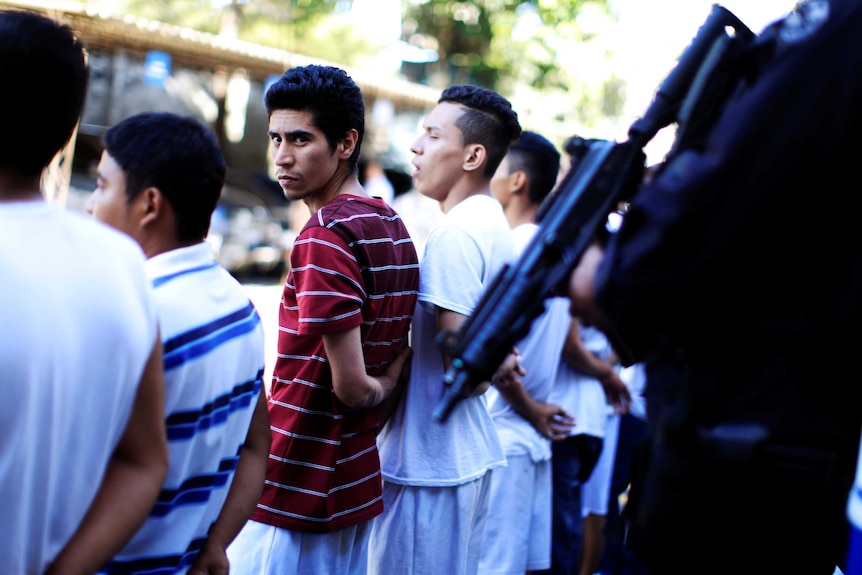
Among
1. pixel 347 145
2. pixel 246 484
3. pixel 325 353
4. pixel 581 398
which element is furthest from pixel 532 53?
pixel 246 484

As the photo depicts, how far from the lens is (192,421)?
1693mm

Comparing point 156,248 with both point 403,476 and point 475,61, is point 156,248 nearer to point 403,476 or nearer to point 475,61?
point 403,476

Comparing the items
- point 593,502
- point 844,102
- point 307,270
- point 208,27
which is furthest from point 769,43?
point 208,27

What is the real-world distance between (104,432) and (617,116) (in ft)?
60.8

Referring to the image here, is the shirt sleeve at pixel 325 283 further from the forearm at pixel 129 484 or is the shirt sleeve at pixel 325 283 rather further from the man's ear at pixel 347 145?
the forearm at pixel 129 484

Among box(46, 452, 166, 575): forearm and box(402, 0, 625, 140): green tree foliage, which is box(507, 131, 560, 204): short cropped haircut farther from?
box(402, 0, 625, 140): green tree foliage

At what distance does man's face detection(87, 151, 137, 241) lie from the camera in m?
1.73

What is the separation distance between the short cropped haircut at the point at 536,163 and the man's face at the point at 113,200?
272 centimetres

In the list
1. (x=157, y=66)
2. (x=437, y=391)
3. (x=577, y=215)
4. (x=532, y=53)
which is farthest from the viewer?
(x=532, y=53)

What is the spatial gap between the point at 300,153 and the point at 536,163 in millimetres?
1848

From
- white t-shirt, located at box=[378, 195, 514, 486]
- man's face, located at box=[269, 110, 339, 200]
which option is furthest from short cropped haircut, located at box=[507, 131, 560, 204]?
man's face, located at box=[269, 110, 339, 200]

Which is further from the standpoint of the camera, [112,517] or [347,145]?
[347,145]

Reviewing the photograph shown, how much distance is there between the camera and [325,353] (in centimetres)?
239

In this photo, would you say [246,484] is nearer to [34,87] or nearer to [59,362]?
[59,362]
